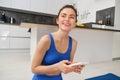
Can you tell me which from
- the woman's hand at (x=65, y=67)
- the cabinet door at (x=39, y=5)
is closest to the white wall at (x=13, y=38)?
the cabinet door at (x=39, y=5)

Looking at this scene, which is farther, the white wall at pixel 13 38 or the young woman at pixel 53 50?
the white wall at pixel 13 38

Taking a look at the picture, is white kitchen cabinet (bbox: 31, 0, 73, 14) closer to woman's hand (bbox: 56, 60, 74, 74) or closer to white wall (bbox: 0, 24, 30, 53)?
white wall (bbox: 0, 24, 30, 53)

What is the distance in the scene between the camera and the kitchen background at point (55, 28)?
9.17 feet

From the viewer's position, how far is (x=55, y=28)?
2586 mm

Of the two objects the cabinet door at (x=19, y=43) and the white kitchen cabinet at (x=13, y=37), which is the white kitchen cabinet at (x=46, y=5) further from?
the cabinet door at (x=19, y=43)

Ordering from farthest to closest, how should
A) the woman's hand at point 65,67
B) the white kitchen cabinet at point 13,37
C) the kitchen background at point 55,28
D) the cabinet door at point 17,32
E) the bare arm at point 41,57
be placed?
the cabinet door at point 17,32 < the white kitchen cabinet at point 13,37 < the kitchen background at point 55,28 < the bare arm at point 41,57 < the woman's hand at point 65,67

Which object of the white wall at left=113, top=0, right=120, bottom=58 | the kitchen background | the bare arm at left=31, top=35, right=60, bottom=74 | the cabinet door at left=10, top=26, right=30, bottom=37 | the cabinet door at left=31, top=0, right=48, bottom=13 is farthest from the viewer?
the cabinet door at left=31, top=0, right=48, bottom=13

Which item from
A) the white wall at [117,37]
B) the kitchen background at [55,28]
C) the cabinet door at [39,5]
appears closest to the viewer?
the kitchen background at [55,28]

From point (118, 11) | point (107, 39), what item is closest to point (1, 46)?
point (107, 39)

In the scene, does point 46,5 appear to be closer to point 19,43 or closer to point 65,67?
point 19,43

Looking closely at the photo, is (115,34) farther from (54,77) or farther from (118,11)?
(54,77)

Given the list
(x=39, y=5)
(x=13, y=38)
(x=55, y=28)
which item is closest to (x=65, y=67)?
(x=55, y=28)

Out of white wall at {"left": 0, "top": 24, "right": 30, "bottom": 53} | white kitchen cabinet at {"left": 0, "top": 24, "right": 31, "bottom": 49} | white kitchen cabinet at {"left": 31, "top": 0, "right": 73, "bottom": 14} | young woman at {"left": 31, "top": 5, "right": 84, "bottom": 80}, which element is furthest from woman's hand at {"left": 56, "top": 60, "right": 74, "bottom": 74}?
white kitchen cabinet at {"left": 31, "top": 0, "right": 73, "bottom": 14}

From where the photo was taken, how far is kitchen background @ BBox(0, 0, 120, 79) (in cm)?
279
